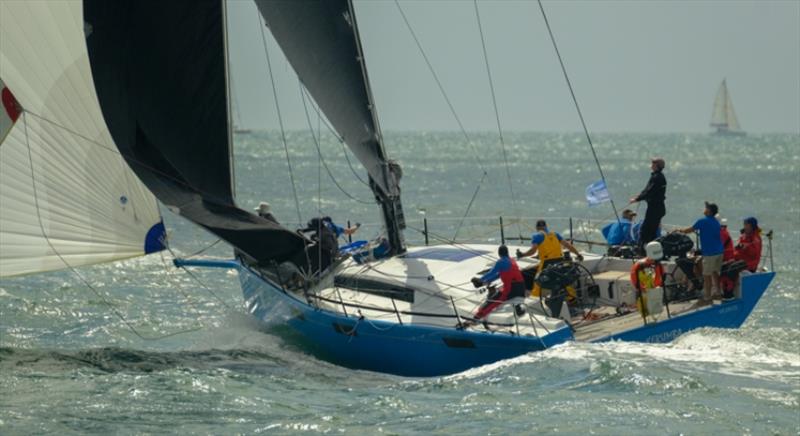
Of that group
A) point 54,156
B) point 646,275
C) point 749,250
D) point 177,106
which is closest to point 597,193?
point 749,250

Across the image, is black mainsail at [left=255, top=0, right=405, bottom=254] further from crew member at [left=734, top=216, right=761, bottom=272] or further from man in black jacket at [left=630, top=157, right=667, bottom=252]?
crew member at [left=734, top=216, right=761, bottom=272]

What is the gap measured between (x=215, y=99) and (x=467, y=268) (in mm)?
4264

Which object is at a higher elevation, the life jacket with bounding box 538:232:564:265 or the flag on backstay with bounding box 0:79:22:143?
the flag on backstay with bounding box 0:79:22:143

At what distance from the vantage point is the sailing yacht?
16.7 metres

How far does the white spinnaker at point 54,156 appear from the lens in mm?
16578

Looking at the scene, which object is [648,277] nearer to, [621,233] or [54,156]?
[621,233]

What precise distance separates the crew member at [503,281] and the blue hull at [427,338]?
63 cm

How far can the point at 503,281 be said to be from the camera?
56.2ft

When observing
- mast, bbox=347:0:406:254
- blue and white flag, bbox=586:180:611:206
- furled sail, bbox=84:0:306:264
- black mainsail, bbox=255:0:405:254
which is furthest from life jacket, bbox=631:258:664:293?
furled sail, bbox=84:0:306:264

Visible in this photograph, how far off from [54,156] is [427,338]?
5.21 meters

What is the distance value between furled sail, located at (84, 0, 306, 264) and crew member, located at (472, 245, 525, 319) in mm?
3102

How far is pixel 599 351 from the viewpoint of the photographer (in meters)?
16.4

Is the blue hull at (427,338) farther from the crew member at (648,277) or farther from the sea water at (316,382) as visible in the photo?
the crew member at (648,277)

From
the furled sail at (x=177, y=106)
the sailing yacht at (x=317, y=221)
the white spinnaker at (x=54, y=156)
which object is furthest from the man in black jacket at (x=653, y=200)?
the white spinnaker at (x=54, y=156)
